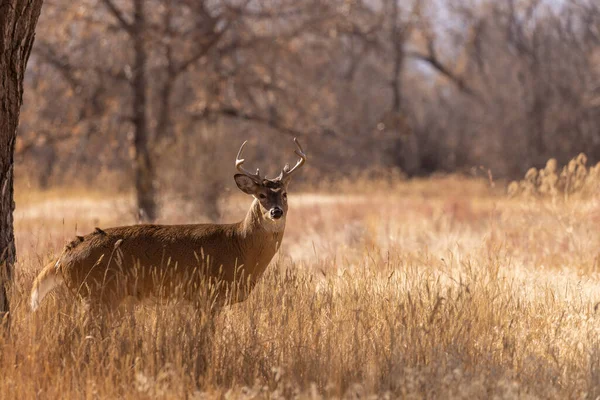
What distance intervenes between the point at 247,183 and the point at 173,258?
87 cm

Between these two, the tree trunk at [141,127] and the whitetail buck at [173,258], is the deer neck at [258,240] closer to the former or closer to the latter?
the whitetail buck at [173,258]

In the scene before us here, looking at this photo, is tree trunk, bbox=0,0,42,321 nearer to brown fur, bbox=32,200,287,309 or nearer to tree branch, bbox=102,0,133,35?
brown fur, bbox=32,200,287,309

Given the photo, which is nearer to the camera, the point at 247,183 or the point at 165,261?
the point at 165,261

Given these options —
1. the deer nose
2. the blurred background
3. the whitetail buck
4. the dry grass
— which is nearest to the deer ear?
the whitetail buck

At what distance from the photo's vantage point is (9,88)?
16.9 feet

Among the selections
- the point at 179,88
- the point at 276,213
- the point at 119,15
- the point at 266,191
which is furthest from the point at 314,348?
the point at 179,88

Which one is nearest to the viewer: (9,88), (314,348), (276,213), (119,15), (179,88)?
(314,348)

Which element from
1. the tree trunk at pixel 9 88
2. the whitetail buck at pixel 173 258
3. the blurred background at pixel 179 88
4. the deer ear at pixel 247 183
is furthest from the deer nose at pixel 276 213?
the blurred background at pixel 179 88

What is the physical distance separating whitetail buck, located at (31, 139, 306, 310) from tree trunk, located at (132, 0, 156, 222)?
8.70 m

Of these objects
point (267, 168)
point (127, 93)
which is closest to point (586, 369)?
point (127, 93)

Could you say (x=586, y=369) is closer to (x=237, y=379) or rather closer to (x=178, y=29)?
(x=237, y=379)

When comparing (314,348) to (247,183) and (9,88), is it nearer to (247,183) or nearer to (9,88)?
(247,183)

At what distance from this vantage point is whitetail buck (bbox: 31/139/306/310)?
17.1ft

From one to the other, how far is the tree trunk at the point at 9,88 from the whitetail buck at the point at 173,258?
0.89ft
